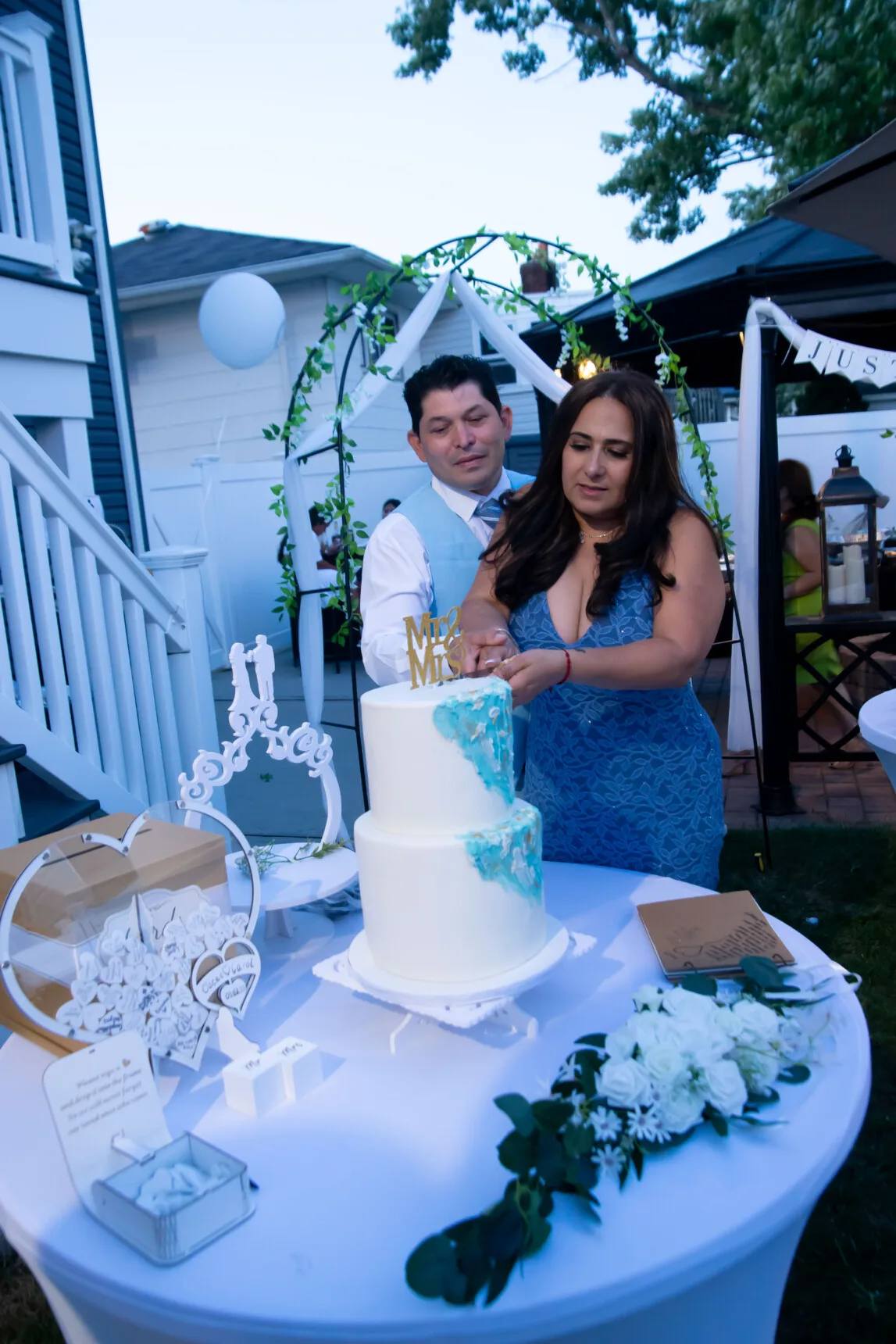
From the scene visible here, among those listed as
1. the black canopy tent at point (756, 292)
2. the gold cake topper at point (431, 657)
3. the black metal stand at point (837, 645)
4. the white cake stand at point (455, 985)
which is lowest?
the black metal stand at point (837, 645)

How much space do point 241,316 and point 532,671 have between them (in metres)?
8.00

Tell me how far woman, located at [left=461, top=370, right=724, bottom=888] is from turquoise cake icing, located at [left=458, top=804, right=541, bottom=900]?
0.63 m

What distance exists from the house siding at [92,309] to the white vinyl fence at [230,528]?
3232 mm

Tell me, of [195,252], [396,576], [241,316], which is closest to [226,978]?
[396,576]

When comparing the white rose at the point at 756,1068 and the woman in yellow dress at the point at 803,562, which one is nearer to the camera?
the white rose at the point at 756,1068

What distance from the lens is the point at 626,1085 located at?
1153 mm

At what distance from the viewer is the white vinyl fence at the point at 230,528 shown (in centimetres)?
1072

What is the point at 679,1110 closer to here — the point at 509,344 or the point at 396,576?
the point at 396,576

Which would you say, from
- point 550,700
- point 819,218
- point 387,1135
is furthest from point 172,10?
point 387,1135

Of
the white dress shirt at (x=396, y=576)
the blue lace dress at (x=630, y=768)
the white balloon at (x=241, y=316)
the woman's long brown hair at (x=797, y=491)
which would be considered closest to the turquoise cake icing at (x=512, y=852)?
the blue lace dress at (x=630, y=768)

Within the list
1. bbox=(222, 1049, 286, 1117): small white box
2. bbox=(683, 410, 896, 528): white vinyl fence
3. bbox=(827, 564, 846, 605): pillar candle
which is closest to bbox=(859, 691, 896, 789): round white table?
bbox=(827, 564, 846, 605): pillar candle

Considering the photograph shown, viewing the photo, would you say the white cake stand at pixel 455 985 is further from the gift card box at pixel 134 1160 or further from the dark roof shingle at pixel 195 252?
the dark roof shingle at pixel 195 252

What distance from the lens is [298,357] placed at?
46.3ft

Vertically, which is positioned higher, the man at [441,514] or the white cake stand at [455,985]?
the man at [441,514]
